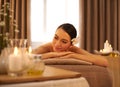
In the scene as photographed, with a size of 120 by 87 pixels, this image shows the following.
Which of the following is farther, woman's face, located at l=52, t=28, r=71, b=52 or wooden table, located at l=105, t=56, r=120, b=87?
wooden table, located at l=105, t=56, r=120, b=87

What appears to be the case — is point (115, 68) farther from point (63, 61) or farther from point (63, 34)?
point (63, 61)

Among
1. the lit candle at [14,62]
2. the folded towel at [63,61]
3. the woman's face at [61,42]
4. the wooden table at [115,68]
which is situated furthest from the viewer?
the wooden table at [115,68]

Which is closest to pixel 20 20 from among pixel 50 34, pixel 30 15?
pixel 30 15

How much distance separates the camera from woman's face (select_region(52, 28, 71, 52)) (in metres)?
1.91

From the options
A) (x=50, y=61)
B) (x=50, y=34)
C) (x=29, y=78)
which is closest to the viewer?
(x=29, y=78)

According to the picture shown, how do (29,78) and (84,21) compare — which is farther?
(84,21)

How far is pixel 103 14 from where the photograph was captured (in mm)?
4180

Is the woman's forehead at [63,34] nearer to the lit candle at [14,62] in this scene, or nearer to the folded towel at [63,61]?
the folded towel at [63,61]

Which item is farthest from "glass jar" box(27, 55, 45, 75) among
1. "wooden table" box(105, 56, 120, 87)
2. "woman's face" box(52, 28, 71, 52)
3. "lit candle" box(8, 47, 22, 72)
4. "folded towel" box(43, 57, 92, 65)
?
"wooden table" box(105, 56, 120, 87)

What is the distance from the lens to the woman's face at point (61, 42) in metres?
1.91

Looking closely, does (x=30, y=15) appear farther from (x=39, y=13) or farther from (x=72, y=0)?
(x=72, y=0)

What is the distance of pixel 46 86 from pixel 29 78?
8cm

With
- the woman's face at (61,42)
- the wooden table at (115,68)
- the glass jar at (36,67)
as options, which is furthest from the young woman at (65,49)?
the wooden table at (115,68)

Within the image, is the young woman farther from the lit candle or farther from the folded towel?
the lit candle
